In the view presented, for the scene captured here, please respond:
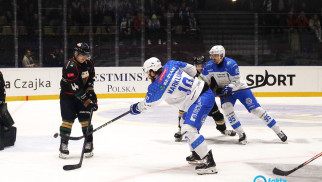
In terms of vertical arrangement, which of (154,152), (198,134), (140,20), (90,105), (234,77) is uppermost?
(140,20)

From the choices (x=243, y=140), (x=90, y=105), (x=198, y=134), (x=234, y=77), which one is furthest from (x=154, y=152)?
(x=234, y=77)

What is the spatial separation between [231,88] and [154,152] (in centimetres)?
127

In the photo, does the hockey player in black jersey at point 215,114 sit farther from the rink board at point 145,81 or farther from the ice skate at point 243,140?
the rink board at point 145,81

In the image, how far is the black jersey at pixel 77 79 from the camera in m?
5.73

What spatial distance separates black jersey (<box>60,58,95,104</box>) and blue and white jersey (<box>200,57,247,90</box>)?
5.63 feet

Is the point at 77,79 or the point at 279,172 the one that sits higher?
the point at 77,79

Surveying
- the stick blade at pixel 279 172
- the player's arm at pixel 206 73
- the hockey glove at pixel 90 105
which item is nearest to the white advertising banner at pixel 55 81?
the player's arm at pixel 206 73

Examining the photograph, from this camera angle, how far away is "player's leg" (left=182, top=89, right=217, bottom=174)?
4961 millimetres

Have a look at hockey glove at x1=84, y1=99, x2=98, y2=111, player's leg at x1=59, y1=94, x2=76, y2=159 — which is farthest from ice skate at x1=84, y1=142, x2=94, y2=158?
hockey glove at x1=84, y1=99, x2=98, y2=111

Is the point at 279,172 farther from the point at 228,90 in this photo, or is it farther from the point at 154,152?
the point at 228,90

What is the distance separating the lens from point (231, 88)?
260 inches

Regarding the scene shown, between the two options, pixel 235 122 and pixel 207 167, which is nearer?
pixel 207 167

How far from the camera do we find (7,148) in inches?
254

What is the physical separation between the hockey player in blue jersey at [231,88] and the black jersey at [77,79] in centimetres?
172
